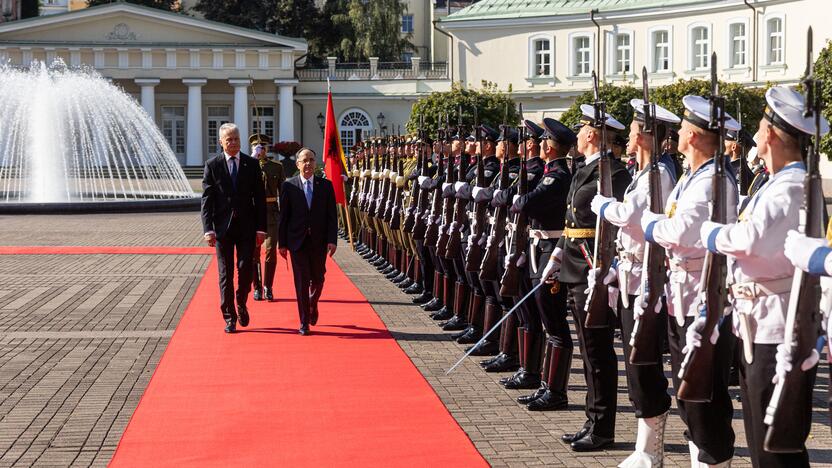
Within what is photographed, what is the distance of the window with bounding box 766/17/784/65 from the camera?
47.8 metres

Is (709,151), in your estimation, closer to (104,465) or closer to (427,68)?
(104,465)

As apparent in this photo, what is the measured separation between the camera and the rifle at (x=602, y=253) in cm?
690

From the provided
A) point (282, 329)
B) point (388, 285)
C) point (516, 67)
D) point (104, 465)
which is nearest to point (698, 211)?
point (104, 465)

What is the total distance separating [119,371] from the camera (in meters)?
9.51

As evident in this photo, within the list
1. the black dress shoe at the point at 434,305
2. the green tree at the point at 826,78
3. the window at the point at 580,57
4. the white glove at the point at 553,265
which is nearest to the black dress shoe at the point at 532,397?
the white glove at the point at 553,265

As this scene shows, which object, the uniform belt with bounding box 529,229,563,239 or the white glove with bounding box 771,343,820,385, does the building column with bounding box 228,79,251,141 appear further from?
the white glove with bounding box 771,343,820,385

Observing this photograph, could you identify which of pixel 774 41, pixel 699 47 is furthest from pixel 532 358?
pixel 699 47

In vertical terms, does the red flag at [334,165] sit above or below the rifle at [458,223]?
above

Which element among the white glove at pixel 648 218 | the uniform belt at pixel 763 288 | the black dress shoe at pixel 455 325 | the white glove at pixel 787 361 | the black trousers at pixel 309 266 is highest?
the white glove at pixel 648 218

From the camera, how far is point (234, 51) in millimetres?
64250

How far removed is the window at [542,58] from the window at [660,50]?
5682mm

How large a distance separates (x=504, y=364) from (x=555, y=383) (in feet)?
4.88

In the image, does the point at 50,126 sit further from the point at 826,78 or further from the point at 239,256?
the point at 239,256

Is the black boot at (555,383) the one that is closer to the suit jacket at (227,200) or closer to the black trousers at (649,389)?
the black trousers at (649,389)
